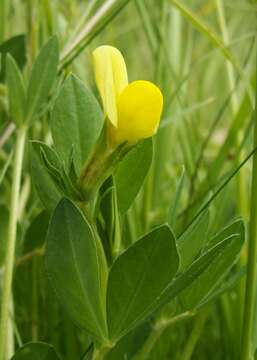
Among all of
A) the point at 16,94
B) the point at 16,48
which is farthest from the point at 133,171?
the point at 16,48

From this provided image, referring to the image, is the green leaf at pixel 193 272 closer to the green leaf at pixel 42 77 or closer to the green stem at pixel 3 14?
the green leaf at pixel 42 77

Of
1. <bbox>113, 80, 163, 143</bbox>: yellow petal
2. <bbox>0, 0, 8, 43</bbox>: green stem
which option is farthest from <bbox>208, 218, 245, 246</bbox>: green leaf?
<bbox>0, 0, 8, 43</bbox>: green stem

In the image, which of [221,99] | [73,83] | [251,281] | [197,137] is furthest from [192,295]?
[221,99]

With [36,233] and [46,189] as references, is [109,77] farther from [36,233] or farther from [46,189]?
[36,233]

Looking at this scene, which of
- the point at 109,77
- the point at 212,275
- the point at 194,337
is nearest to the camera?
the point at 109,77

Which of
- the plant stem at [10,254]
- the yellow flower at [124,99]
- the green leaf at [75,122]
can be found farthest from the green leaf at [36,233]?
the yellow flower at [124,99]

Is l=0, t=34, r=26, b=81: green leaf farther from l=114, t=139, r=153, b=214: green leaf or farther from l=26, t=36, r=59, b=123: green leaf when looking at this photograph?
l=114, t=139, r=153, b=214: green leaf
